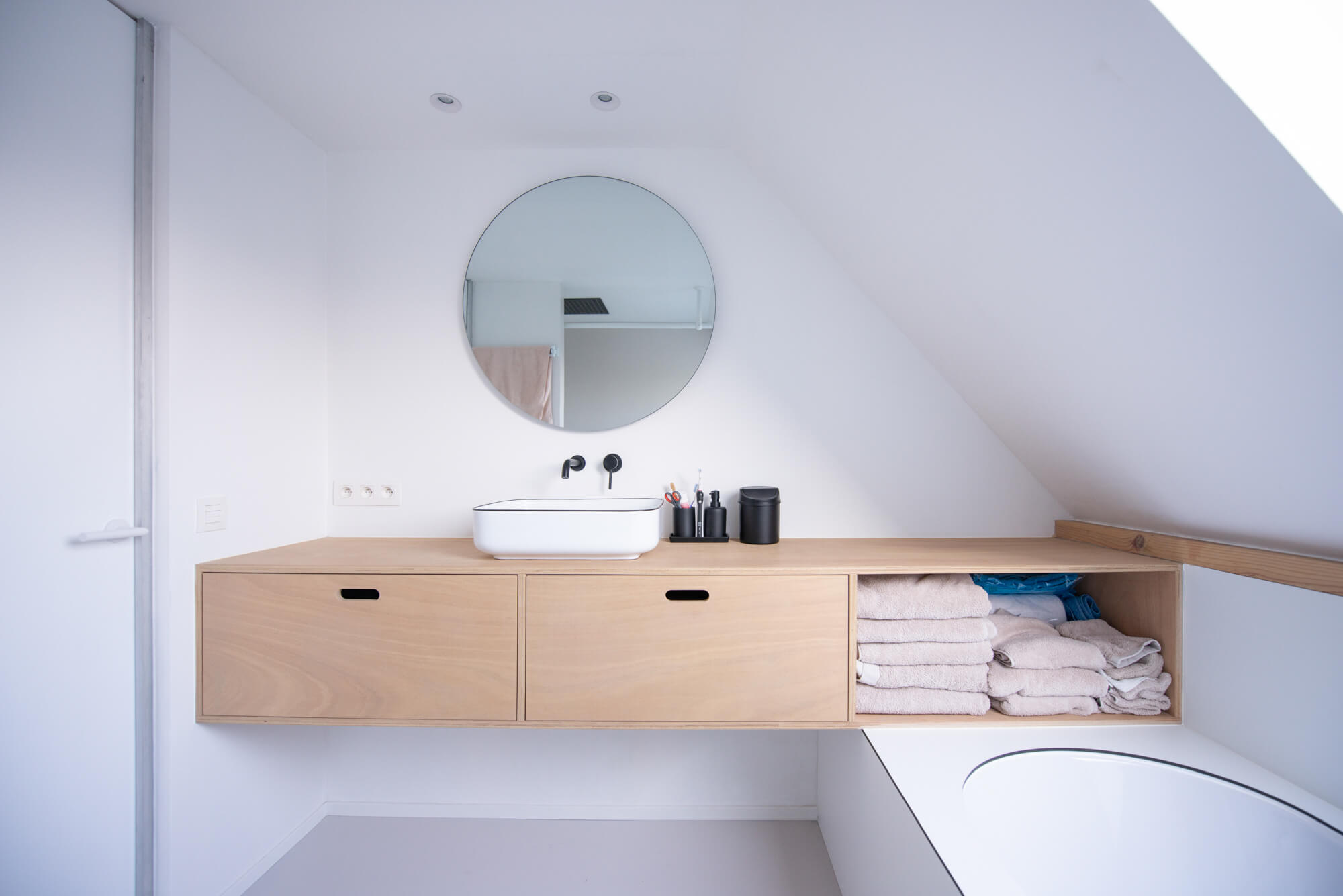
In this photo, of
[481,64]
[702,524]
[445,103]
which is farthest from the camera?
[702,524]

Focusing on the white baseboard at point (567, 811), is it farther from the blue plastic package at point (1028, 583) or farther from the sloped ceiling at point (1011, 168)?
the sloped ceiling at point (1011, 168)

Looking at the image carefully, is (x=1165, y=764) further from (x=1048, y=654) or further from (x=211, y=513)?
(x=211, y=513)

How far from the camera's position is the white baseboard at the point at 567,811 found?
1744 mm

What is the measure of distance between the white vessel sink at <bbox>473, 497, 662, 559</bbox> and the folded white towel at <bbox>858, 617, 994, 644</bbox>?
586mm

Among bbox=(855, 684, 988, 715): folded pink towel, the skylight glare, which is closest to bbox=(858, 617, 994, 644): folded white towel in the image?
bbox=(855, 684, 988, 715): folded pink towel

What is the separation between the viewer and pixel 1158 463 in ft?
3.97

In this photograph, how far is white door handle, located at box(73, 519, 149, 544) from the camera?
1072 mm

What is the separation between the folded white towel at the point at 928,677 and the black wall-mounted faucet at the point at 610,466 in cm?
88

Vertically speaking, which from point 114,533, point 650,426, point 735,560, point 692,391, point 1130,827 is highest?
point 692,391

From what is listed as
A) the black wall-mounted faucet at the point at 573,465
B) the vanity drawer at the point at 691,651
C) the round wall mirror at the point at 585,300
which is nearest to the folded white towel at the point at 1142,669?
the vanity drawer at the point at 691,651

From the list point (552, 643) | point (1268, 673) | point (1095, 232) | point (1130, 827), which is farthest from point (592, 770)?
point (1095, 232)

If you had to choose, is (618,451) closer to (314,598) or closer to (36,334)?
(314,598)

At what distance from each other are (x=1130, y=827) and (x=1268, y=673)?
41 centimetres

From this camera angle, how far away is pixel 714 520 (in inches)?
63.8
